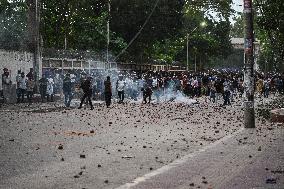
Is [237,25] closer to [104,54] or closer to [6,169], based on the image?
[104,54]

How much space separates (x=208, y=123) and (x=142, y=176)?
1005 centimetres

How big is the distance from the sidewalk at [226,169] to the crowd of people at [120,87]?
14.1 m

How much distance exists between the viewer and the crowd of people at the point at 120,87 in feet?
89.0

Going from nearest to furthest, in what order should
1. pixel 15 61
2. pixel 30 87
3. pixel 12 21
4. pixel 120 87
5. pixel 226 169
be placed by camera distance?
1. pixel 226 169
2. pixel 30 87
3. pixel 15 61
4. pixel 120 87
5. pixel 12 21

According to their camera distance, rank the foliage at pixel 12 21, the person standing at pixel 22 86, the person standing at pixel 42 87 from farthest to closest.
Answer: the foliage at pixel 12 21 → the person standing at pixel 42 87 → the person standing at pixel 22 86

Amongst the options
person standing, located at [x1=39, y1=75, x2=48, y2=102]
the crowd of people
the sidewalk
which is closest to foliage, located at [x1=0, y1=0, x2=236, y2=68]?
the crowd of people

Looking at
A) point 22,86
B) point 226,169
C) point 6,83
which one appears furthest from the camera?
point 22,86

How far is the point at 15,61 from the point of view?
3062 centimetres

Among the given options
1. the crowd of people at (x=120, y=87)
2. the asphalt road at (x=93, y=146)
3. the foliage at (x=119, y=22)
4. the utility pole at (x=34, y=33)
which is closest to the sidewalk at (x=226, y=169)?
the asphalt road at (x=93, y=146)

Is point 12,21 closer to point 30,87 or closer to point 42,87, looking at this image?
point 42,87

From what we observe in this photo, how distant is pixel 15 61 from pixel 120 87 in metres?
6.66

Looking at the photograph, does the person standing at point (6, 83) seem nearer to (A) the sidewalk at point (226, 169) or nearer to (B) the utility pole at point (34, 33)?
(B) the utility pole at point (34, 33)

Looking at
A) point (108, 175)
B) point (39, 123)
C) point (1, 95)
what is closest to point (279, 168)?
point (108, 175)

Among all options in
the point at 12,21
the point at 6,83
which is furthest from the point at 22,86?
the point at 12,21
